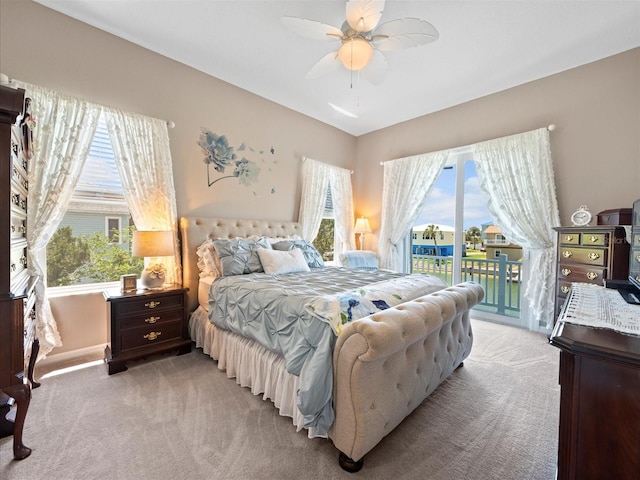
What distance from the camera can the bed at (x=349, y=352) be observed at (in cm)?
137

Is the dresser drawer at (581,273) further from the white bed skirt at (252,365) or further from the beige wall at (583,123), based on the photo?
the white bed skirt at (252,365)

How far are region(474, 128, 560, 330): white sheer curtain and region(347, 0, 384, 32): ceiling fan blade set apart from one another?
253 centimetres

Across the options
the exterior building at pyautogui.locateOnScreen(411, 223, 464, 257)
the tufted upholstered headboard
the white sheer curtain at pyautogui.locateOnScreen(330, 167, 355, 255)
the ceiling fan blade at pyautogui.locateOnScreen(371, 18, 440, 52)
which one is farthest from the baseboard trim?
the exterior building at pyautogui.locateOnScreen(411, 223, 464, 257)

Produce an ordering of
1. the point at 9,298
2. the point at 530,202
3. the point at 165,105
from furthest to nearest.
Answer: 1. the point at 530,202
2. the point at 165,105
3. the point at 9,298

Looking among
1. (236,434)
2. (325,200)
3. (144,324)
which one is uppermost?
(325,200)

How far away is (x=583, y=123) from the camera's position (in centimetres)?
304

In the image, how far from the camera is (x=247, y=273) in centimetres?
281

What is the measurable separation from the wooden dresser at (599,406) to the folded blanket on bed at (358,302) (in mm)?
914

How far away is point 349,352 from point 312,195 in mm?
3286

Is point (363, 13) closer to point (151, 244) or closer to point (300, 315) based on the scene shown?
point (300, 315)

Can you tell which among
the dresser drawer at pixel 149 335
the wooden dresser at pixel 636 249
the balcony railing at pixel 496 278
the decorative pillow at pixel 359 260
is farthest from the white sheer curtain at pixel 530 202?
the dresser drawer at pixel 149 335

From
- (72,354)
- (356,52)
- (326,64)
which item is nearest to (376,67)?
(356,52)

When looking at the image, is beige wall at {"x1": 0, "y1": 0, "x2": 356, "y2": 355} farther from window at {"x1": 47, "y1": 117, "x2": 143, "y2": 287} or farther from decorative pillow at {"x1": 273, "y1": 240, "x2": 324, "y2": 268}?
decorative pillow at {"x1": 273, "y1": 240, "x2": 324, "y2": 268}

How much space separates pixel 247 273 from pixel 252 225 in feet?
3.08
